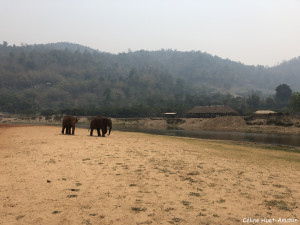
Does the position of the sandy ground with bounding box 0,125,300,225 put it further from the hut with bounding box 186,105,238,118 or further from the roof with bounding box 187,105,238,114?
the roof with bounding box 187,105,238,114

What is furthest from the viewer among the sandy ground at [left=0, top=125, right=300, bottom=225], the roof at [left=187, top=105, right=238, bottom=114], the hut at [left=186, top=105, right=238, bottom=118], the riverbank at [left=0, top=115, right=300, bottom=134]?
the roof at [left=187, top=105, right=238, bottom=114]

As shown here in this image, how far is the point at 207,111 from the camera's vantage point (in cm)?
10331

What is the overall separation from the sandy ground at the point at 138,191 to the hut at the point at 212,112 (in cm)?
8933

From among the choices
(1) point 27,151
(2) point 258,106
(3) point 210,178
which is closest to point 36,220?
(3) point 210,178

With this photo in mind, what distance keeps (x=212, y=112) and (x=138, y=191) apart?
9663 cm

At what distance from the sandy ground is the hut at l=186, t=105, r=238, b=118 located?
293 feet

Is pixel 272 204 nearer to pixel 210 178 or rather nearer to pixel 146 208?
pixel 210 178

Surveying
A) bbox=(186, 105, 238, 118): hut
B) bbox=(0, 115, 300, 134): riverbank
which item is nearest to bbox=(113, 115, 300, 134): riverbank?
bbox=(0, 115, 300, 134): riverbank

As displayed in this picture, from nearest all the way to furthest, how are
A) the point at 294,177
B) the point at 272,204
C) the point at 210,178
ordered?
the point at 272,204 < the point at 210,178 < the point at 294,177

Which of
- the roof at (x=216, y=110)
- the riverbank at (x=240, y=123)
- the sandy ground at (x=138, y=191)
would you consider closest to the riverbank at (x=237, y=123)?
the riverbank at (x=240, y=123)

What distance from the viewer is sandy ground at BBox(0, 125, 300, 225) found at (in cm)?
719

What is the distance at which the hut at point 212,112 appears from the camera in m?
101

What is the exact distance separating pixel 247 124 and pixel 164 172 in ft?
245

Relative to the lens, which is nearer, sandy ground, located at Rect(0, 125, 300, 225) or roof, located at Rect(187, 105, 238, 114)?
sandy ground, located at Rect(0, 125, 300, 225)
